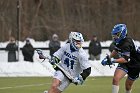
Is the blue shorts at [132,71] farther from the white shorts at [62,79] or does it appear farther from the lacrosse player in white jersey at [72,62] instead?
the white shorts at [62,79]

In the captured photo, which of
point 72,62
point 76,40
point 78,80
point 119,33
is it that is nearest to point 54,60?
point 72,62

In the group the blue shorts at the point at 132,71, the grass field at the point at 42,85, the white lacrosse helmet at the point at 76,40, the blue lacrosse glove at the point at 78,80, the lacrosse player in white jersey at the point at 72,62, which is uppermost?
the white lacrosse helmet at the point at 76,40

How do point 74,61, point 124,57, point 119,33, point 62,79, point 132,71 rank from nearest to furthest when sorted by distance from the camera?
1. point 62,79
2. point 74,61
3. point 124,57
4. point 119,33
5. point 132,71

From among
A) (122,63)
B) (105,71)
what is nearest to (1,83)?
(105,71)

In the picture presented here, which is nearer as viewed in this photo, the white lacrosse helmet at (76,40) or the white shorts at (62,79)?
the white shorts at (62,79)

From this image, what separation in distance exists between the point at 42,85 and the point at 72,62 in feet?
23.7

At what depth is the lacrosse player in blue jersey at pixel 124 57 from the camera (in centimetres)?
1336

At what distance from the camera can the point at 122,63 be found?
1379 centimetres

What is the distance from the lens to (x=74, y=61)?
40.1 feet

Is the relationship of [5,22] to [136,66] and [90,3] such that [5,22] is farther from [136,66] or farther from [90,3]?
[136,66]

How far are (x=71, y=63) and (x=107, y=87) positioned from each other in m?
6.60

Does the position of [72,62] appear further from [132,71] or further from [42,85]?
[42,85]

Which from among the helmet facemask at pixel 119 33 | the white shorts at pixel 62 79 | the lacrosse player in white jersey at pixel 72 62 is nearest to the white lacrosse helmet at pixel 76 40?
the lacrosse player in white jersey at pixel 72 62

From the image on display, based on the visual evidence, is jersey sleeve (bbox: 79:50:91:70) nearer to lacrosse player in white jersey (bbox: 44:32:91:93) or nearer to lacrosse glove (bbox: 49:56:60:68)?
lacrosse player in white jersey (bbox: 44:32:91:93)
